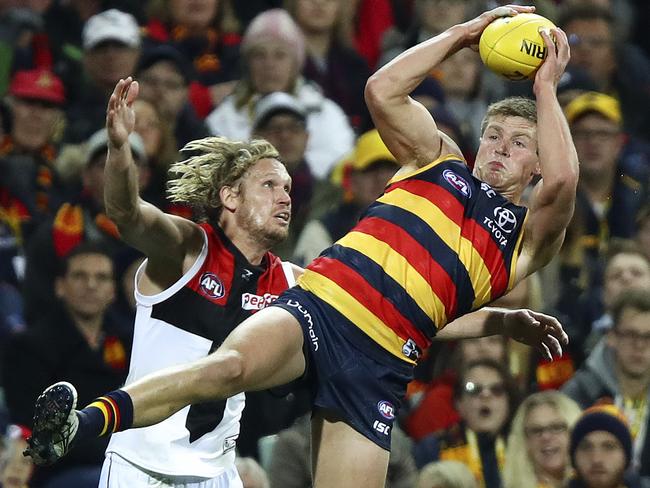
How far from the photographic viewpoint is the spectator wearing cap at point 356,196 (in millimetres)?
9086

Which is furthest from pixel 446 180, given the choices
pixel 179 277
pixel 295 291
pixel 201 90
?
pixel 201 90

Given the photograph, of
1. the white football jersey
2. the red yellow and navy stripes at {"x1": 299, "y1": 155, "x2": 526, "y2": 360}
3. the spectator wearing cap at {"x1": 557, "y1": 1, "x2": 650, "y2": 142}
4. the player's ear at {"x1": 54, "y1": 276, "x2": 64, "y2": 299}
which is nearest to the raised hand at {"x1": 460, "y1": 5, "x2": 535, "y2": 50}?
the red yellow and navy stripes at {"x1": 299, "y1": 155, "x2": 526, "y2": 360}

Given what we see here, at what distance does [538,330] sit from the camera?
6434 mm

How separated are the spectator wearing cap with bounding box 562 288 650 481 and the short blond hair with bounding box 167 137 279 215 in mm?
2795

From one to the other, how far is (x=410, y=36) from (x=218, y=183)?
4771 millimetres

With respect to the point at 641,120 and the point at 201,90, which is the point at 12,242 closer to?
the point at 201,90

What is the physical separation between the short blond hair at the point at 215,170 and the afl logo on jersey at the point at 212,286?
38 centimetres

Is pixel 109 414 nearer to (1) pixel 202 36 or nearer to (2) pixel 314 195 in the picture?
(2) pixel 314 195

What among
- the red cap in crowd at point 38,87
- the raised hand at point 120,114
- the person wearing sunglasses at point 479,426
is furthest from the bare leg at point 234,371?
the red cap in crowd at point 38,87

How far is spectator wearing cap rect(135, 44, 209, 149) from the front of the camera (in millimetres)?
9781

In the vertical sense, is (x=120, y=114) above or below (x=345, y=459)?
above

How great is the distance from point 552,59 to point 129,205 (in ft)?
5.84

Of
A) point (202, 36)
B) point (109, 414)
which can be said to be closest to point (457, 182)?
point (109, 414)

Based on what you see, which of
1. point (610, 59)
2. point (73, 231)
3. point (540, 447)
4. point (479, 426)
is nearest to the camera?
point (540, 447)
